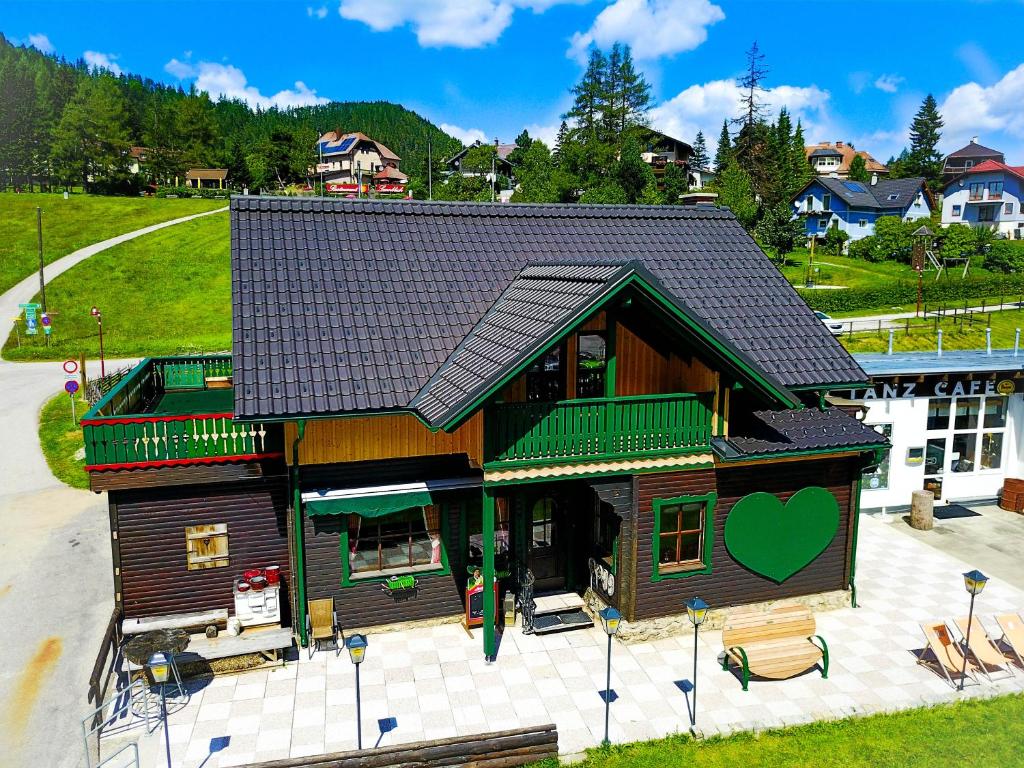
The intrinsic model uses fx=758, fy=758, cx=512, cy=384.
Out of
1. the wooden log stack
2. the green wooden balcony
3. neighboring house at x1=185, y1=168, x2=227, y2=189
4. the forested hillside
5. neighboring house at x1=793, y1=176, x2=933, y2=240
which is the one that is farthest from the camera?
neighboring house at x1=185, y1=168, x2=227, y2=189

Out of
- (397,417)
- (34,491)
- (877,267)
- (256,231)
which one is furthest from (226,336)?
(877,267)

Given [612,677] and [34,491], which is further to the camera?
[34,491]

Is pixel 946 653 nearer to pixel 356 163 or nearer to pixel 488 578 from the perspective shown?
pixel 488 578

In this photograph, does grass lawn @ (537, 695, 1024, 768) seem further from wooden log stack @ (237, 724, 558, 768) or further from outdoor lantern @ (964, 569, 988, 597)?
outdoor lantern @ (964, 569, 988, 597)

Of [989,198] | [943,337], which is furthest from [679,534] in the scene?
[989,198]

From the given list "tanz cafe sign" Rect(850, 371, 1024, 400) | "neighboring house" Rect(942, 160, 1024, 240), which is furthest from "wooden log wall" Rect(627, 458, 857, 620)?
"neighboring house" Rect(942, 160, 1024, 240)

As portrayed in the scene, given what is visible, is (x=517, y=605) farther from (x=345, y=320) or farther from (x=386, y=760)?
(x=345, y=320)
